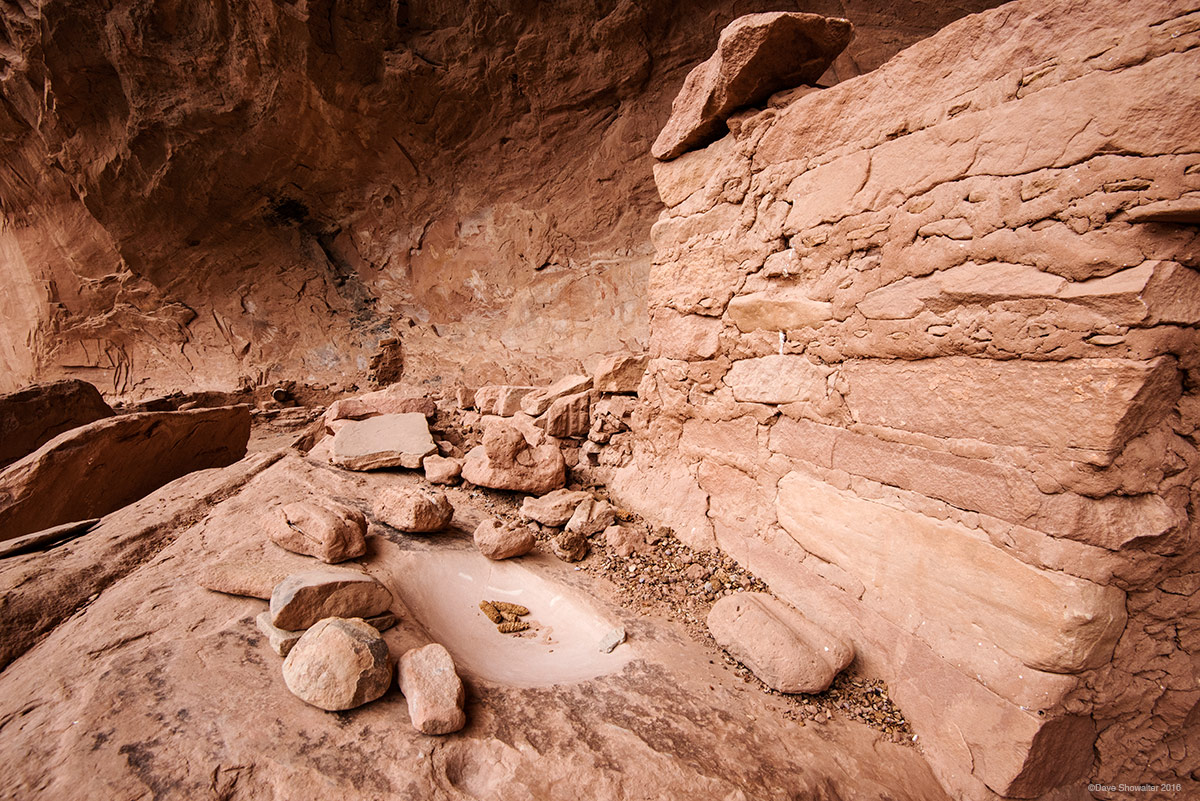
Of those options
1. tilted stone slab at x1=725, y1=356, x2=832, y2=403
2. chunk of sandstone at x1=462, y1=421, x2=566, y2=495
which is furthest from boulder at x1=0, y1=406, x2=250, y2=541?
tilted stone slab at x1=725, y1=356, x2=832, y2=403

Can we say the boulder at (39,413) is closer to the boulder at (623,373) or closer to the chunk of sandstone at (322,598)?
the chunk of sandstone at (322,598)

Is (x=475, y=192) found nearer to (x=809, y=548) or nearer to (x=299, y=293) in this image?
(x=299, y=293)

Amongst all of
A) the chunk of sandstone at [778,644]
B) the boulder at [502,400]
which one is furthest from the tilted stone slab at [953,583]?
the boulder at [502,400]

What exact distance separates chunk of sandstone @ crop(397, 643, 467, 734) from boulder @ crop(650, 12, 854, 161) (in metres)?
2.24

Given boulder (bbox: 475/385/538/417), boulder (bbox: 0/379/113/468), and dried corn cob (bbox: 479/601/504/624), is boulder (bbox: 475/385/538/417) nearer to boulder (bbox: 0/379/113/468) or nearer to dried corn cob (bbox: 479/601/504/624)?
dried corn cob (bbox: 479/601/504/624)

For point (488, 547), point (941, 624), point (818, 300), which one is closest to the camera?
point (941, 624)

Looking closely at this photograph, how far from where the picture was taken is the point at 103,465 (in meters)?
3.20

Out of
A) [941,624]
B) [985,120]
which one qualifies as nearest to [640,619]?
[941,624]

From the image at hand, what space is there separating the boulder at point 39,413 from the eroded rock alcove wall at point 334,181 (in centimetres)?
275

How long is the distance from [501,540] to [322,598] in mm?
760

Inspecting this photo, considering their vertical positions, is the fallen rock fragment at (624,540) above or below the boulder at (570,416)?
below

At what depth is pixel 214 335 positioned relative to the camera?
801 cm

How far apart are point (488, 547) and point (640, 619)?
716 mm

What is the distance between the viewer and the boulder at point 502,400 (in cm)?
355
